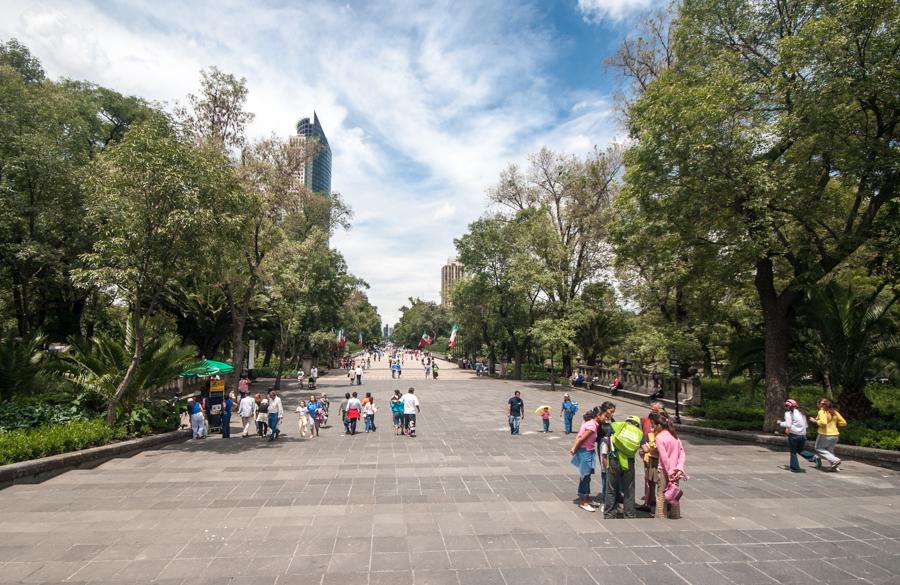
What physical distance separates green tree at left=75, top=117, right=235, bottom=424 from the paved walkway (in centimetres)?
462

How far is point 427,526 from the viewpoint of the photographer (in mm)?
6320

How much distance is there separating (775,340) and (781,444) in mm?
3051

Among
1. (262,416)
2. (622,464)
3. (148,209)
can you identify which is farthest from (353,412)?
(622,464)

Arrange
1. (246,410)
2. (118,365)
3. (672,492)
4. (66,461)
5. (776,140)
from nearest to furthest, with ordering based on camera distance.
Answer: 1. (672,492)
2. (66,461)
3. (776,140)
4. (118,365)
5. (246,410)

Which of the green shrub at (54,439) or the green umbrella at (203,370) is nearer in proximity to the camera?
the green shrub at (54,439)

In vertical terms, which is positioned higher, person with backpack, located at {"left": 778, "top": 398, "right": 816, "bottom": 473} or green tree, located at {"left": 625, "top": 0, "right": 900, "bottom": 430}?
green tree, located at {"left": 625, "top": 0, "right": 900, "bottom": 430}

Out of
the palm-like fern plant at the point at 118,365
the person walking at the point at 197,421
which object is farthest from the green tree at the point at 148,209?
the person walking at the point at 197,421

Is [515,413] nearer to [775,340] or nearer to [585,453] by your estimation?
[585,453]

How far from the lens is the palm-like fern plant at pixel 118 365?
12.7 m

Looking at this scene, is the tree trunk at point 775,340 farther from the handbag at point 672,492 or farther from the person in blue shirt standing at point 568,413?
the handbag at point 672,492

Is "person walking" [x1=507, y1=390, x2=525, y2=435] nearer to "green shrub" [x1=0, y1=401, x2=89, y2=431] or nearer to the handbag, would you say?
the handbag

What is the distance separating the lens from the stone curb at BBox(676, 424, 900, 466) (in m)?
10.0

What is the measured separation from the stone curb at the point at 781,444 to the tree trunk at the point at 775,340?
752 millimetres

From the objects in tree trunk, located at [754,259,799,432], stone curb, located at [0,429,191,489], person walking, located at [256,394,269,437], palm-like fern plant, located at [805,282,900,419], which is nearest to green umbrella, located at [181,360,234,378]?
person walking, located at [256,394,269,437]
